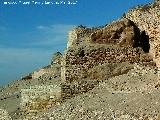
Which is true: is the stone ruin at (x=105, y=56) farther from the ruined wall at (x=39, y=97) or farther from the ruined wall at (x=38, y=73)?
the ruined wall at (x=38, y=73)

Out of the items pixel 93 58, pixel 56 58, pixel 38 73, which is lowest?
pixel 93 58

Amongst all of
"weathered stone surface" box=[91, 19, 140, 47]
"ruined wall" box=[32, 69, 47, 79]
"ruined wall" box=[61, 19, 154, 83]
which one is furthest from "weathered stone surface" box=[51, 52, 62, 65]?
"ruined wall" box=[61, 19, 154, 83]

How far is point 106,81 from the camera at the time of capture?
25125 millimetres

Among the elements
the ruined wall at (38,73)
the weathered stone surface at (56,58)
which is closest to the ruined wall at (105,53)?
the ruined wall at (38,73)

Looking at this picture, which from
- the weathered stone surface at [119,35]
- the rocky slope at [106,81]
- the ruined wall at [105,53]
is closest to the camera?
the rocky slope at [106,81]

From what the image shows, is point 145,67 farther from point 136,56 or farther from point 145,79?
point 136,56

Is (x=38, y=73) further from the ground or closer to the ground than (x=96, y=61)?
further from the ground

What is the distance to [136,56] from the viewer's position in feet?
94.1

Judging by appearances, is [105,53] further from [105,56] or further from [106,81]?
[106,81]

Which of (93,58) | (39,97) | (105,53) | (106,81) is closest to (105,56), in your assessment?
(105,53)

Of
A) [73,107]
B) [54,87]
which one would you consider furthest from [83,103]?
[54,87]

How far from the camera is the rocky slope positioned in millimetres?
18938

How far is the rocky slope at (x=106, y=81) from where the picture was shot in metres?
18.9

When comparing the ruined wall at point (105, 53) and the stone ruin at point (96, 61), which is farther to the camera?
the ruined wall at point (105, 53)
